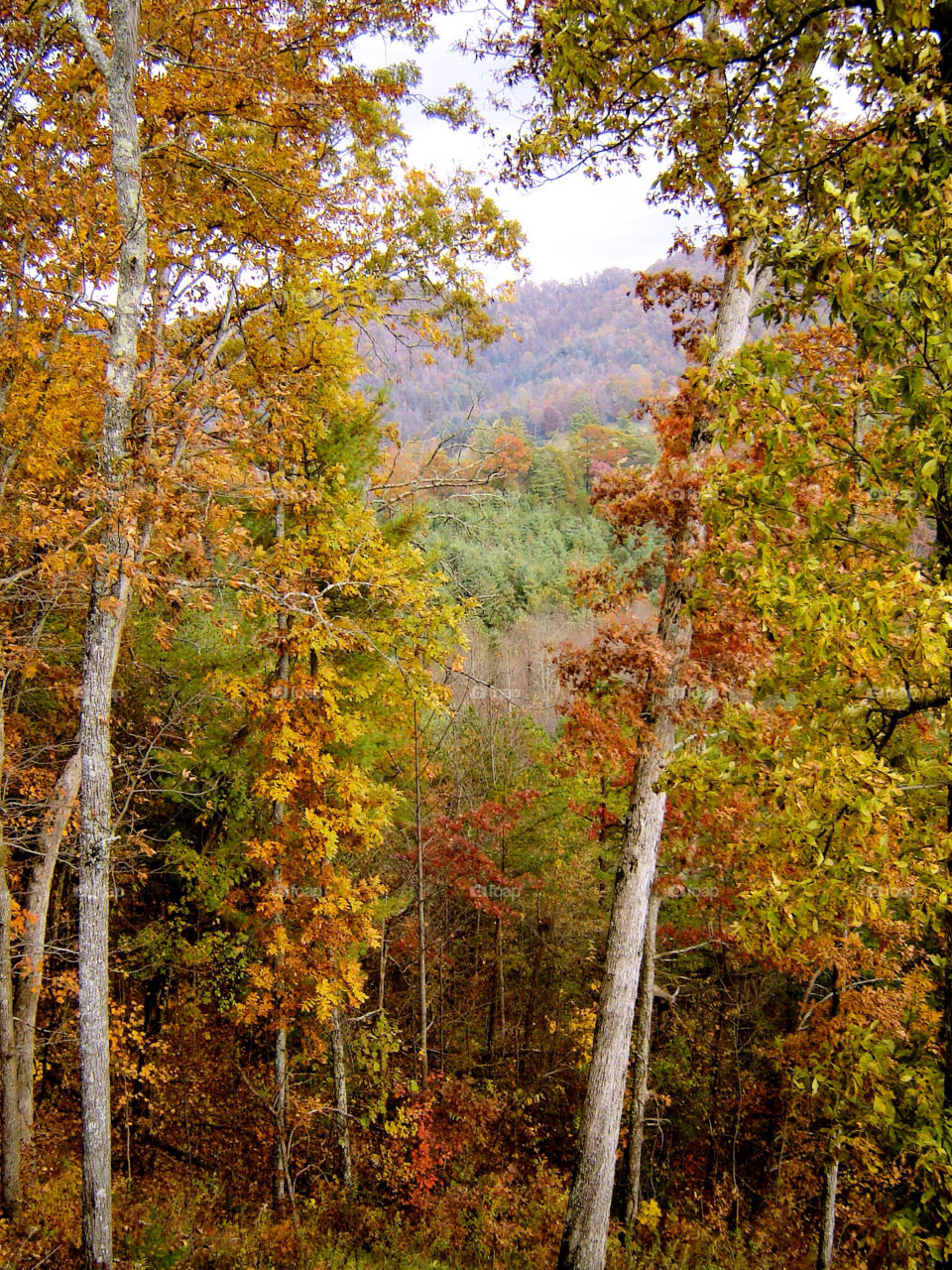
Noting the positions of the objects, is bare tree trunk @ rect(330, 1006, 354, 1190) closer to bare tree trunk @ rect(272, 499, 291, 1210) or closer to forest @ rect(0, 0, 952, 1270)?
forest @ rect(0, 0, 952, 1270)

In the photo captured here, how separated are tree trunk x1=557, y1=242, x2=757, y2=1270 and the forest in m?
0.04

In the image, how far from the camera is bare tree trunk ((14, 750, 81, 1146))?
7.91m

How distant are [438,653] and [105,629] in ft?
9.76

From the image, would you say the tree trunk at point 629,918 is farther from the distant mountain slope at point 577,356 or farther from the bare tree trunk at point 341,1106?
the distant mountain slope at point 577,356

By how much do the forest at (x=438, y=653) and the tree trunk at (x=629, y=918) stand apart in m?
0.04

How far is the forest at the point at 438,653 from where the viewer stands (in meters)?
3.21

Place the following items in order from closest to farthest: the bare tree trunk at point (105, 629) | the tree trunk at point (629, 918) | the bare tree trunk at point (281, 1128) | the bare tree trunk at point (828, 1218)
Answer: the bare tree trunk at point (105, 629)
the tree trunk at point (629, 918)
the bare tree trunk at point (828, 1218)
the bare tree trunk at point (281, 1128)

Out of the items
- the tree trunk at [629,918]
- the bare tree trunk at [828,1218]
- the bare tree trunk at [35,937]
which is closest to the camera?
the tree trunk at [629,918]

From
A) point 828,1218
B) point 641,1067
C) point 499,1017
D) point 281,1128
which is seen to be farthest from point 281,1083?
point 499,1017

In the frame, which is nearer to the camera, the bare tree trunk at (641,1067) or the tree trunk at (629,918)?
the tree trunk at (629,918)

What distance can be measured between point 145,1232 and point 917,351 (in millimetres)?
Result: 9267

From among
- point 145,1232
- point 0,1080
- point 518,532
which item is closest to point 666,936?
point 145,1232

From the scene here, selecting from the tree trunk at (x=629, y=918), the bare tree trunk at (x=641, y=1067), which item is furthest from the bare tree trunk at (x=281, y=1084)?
the bare tree trunk at (x=641, y=1067)

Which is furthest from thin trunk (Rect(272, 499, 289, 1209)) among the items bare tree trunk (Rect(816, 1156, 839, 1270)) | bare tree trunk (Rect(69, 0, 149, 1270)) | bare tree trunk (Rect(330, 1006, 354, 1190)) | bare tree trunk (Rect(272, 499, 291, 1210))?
bare tree trunk (Rect(816, 1156, 839, 1270))
